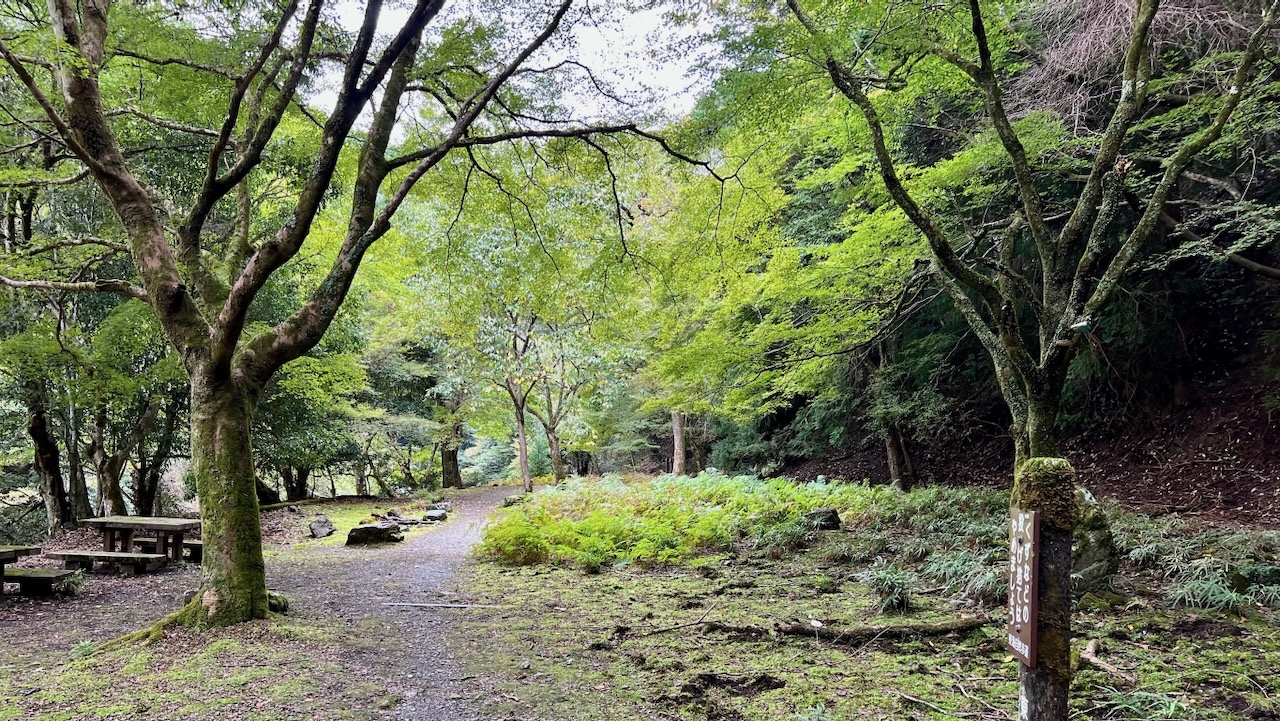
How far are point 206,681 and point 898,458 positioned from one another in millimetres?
11921

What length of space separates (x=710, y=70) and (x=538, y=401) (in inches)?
595

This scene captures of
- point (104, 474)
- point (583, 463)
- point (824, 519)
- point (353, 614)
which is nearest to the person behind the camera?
point (353, 614)

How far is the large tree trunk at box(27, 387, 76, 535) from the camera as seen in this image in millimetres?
9492

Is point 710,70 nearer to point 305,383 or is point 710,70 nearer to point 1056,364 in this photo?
point 1056,364

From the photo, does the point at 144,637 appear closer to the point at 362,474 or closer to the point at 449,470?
the point at 362,474

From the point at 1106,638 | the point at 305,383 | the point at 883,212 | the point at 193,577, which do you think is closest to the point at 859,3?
the point at 883,212

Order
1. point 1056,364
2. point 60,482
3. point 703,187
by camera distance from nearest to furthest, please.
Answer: point 1056,364 → point 703,187 → point 60,482

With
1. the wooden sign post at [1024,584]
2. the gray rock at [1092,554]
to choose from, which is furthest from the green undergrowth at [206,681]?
the gray rock at [1092,554]

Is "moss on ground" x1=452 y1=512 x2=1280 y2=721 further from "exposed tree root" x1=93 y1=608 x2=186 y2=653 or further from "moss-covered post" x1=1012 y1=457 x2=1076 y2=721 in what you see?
"exposed tree root" x1=93 y1=608 x2=186 y2=653

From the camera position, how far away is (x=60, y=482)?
10.1 metres

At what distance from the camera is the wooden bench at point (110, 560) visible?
285 inches

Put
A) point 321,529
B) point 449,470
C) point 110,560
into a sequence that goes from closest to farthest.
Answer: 1. point 110,560
2. point 321,529
3. point 449,470

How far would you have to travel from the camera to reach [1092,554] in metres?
5.10

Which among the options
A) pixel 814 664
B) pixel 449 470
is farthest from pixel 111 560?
pixel 449 470
